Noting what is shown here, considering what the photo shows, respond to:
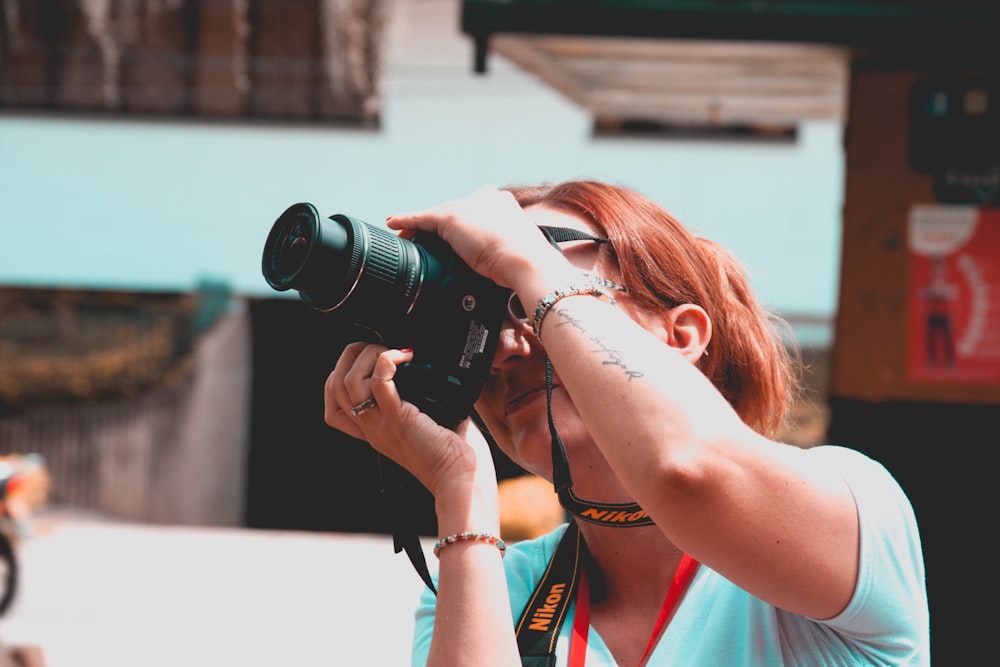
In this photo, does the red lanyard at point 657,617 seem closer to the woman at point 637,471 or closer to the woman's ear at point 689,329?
the woman at point 637,471

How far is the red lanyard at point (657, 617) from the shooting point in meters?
1.46

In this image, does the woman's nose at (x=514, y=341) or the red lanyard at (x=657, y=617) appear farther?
the woman's nose at (x=514, y=341)

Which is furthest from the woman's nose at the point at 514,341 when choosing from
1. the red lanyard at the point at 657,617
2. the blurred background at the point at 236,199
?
the blurred background at the point at 236,199

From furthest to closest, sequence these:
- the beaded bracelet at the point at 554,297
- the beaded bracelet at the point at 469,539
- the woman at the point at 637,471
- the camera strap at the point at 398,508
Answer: the camera strap at the point at 398,508
the beaded bracelet at the point at 469,539
the beaded bracelet at the point at 554,297
the woman at the point at 637,471

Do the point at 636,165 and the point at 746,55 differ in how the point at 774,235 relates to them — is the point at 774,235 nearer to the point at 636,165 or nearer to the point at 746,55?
the point at 636,165

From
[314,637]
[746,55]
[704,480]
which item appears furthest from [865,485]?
[314,637]

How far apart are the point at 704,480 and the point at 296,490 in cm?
1159

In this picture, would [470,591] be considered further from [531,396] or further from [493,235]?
[493,235]

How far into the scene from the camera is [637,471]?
3.87ft

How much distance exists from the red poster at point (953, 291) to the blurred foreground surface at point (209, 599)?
10.00ft

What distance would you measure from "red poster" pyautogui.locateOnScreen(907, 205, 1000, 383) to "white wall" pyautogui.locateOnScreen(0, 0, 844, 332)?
25.8 feet

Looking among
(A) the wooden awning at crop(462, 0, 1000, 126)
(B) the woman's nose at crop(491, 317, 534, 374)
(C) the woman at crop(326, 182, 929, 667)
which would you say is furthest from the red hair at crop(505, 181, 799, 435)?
(A) the wooden awning at crop(462, 0, 1000, 126)

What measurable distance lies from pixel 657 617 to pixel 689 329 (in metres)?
0.38

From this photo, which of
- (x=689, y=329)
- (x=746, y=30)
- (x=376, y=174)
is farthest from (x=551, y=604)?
(x=376, y=174)
